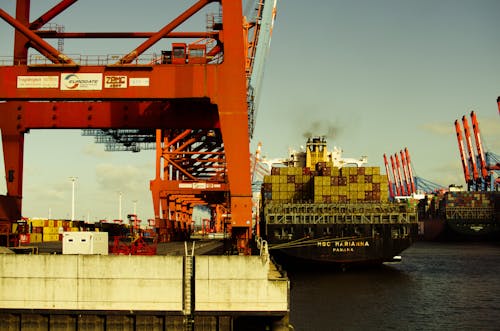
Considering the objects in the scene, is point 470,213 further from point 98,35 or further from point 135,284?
point 135,284

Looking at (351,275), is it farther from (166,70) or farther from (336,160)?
(166,70)

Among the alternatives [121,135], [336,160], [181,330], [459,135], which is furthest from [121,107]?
[459,135]

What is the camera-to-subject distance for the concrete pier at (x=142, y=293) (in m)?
21.4

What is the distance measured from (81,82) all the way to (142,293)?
34.6ft

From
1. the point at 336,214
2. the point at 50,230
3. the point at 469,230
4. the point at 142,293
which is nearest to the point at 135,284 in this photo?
the point at 142,293

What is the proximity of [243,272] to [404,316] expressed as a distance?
15721mm

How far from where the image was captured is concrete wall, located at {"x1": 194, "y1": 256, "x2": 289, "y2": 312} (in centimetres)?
2134

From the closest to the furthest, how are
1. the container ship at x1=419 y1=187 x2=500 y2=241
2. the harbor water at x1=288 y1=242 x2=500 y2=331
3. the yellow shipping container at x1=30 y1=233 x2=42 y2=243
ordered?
1. the harbor water at x1=288 y1=242 x2=500 y2=331
2. the yellow shipping container at x1=30 y1=233 x2=42 y2=243
3. the container ship at x1=419 y1=187 x2=500 y2=241

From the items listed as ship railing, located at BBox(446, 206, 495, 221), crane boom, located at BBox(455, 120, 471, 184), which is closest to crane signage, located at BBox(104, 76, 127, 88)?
ship railing, located at BBox(446, 206, 495, 221)

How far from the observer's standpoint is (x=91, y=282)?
21.8 m

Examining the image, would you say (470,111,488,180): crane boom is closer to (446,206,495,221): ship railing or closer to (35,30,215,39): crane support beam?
(446,206,495,221): ship railing

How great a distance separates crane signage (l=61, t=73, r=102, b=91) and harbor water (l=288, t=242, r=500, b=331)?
15.3m

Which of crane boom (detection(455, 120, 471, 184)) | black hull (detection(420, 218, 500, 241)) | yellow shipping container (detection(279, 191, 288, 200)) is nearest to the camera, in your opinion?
yellow shipping container (detection(279, 191, 288, 200))

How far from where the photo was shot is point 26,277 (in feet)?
72.5
